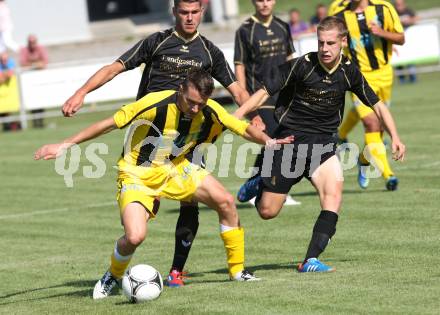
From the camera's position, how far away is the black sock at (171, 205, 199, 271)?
8.66m

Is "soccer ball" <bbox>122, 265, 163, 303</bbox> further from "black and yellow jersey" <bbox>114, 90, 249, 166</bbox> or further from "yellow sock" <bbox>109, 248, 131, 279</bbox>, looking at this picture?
"black and yellow jersey" <bbox>114, 90, 249, 166</bbox>

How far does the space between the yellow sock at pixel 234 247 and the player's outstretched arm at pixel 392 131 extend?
1.43 metres

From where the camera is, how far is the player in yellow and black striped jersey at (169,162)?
796 centimetres

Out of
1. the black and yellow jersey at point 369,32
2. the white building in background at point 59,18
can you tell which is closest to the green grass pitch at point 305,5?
the white building in background at point 59,18

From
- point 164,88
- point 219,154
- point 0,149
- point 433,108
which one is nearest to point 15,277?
point 164,88


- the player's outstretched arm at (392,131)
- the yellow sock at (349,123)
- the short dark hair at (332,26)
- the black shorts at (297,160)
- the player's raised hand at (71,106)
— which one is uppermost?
the short dark hair at (332,26)

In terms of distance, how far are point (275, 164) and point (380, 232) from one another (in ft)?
5.36

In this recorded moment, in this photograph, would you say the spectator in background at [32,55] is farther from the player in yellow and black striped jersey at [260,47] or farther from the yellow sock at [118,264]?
the yellow sock at [118,264]

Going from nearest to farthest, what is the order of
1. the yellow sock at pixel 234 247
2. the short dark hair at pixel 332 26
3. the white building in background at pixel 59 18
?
the yellow sock at pixel 234 247 < the short dark hair at pixel 332 26 < the white building in background at pixel 59 18

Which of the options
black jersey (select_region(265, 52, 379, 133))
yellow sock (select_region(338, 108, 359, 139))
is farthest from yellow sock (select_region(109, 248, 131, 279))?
yellow sock (select_region(338, 108, 359, 139))

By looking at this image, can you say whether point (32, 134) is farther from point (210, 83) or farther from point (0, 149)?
point (210, 83)

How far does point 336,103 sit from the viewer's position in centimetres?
931

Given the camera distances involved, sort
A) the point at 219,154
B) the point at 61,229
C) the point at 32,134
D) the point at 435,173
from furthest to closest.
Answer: the point at 32,134 → the point at 219,154 → the point at 435,173 → the point at 61,229

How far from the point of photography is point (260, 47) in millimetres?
12656
